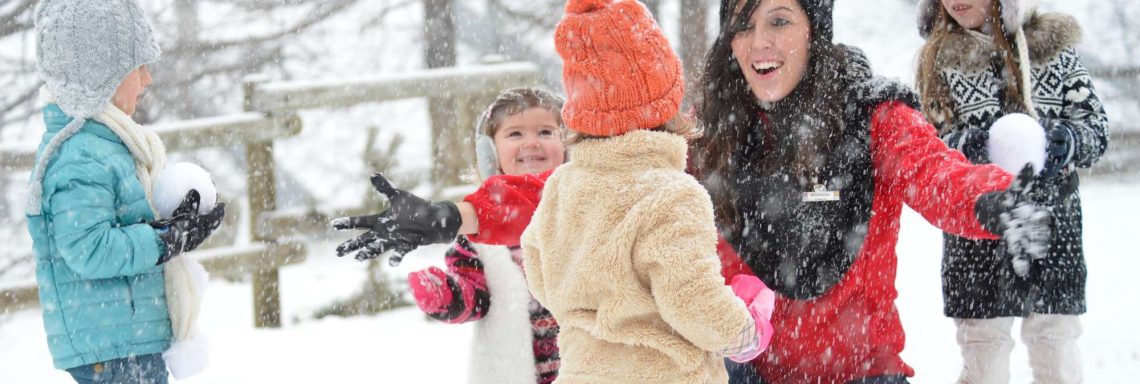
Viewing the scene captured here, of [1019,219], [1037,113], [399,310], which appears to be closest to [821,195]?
[1019,219]

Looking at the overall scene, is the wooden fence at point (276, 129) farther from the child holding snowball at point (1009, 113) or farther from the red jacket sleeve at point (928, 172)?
the red jacket sleeve at point (928, 172)

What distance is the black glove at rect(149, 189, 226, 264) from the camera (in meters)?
2.94

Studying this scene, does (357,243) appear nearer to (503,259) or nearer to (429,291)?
(429,291)

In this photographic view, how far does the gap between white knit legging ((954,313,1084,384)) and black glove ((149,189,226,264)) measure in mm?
2541

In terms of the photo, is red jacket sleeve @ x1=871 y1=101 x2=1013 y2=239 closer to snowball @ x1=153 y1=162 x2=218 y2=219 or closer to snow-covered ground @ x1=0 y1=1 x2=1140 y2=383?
snow-covered ground @ x1=0 y1=1 x2=1140 y2=383

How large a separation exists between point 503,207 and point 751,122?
0.64 m

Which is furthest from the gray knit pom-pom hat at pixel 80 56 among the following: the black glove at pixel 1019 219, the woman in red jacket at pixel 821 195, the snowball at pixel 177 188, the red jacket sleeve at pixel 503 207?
the black glove at pixel 1019 219

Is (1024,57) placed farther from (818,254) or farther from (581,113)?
(581,113)

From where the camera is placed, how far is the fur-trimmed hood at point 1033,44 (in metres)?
3.26

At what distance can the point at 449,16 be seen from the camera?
9555mm

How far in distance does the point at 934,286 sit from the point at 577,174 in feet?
17.5

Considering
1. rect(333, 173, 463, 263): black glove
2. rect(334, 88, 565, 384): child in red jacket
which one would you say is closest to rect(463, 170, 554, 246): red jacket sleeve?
rect(334, 88, 565, 384): child in red jacket

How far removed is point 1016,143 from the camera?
2.47m

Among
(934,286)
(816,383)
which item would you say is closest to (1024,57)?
(816,383)
